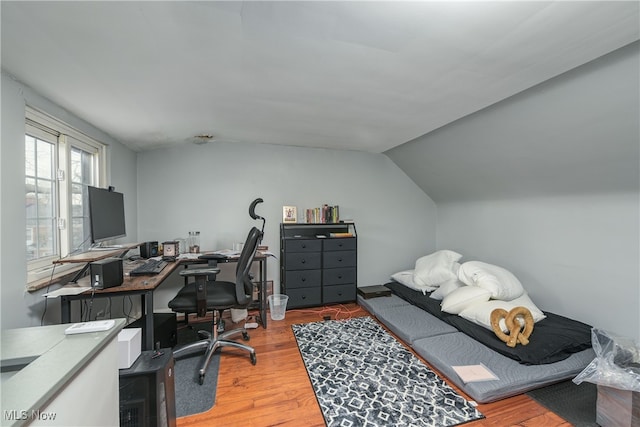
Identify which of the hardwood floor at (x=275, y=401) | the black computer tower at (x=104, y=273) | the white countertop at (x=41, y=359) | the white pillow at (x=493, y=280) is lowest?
the hardwood floor at (x=275, y=401)

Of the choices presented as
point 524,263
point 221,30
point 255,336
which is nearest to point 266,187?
point 255,336

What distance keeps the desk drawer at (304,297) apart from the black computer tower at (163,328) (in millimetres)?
1316

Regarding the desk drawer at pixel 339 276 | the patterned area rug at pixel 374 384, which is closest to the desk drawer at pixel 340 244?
the desk drawer at pixel 339 276

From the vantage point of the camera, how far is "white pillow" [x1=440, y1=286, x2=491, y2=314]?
8.32 feet

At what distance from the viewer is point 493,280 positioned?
2568 millimetres

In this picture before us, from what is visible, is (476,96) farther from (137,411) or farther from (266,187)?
(137,411)

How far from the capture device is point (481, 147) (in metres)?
2.78

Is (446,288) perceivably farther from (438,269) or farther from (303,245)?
(303,245)

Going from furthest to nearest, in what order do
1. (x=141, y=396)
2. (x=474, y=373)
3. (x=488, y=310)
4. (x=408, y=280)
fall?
(x=408, y=280) < (x=488, y=310) < (x=474, y=373) < (x=141, y=396)

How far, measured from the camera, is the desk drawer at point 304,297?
332 centimetres

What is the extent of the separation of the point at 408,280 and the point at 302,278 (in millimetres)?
1526

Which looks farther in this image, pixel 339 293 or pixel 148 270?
pixel 339 293

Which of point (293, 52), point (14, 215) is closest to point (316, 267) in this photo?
point (293, 52)

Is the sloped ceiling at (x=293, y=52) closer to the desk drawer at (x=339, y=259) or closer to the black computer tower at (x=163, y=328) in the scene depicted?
the black computer tower at (x=163, y=328)
